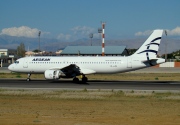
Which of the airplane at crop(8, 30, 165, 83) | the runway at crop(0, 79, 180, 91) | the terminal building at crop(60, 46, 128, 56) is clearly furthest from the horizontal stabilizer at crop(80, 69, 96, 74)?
the terminal building at crop(60, 46, 128, 56)

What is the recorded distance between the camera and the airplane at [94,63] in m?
42.6

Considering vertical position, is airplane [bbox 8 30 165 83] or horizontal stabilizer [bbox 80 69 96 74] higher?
airplane [bbox 8 30 165 83]

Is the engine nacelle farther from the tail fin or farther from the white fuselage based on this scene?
the tail fin

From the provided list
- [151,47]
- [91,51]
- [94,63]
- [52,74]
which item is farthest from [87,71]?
[91,51]

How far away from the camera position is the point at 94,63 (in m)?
43.9

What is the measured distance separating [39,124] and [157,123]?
5.21 m

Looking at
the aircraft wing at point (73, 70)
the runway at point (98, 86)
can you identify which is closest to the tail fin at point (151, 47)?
the runway at point (98, 86)

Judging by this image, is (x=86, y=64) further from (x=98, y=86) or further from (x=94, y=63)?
(x=98, y=86)

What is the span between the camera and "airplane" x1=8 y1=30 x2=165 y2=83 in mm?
42594

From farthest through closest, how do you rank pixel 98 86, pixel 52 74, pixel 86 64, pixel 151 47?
1. pixel 86 64
2. pixel 151 47
3. pixel 52 74
4. pixel 98 86

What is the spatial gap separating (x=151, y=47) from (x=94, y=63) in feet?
22.8

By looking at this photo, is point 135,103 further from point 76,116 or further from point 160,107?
point 76,116

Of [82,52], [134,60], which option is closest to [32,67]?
[134,60]

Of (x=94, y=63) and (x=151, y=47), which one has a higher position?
(x=151, y=47)
